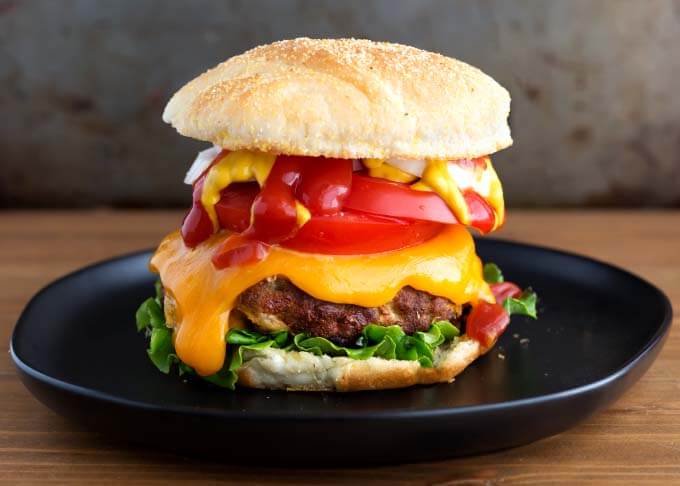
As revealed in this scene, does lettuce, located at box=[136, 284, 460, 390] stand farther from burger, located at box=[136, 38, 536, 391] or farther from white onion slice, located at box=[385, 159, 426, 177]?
white onion slice, located at box=[385, 159, 426, 177]

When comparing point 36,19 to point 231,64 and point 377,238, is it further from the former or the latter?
point 377,238

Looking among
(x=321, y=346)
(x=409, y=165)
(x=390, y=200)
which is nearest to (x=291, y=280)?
(x=321, y=346)

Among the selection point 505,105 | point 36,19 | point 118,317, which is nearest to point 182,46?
point 36,19

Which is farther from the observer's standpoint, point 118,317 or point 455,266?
point 118,317

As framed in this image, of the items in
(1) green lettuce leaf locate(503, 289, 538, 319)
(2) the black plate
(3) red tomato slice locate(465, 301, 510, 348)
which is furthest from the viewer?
(1) green lettuce leaf locate(503, 289, 538, 319)

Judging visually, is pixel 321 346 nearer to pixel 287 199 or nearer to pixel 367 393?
pixel 367 393

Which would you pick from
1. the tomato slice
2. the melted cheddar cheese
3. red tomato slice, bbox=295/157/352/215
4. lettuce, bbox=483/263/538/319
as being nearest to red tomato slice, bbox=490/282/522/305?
lettuce, bbox=483/263/538/319
